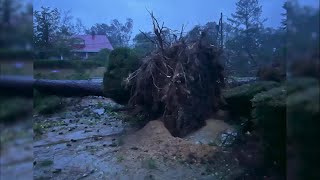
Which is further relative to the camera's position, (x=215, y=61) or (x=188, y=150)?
(x=215, y=61)

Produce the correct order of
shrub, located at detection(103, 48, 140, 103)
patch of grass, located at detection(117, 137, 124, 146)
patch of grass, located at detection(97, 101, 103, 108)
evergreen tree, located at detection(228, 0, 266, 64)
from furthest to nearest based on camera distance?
patch of grass, located at detection(97, 101, 103, 108) < shrub, located at detection(103, 48, 140, 103) < patch of grass, located at detection(117, 137, 124, 146) < evergreen tree, located at detection(228, 0, 266, 64)

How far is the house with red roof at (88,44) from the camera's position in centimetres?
384

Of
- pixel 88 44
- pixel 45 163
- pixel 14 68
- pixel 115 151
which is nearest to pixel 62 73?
pixel 88 44

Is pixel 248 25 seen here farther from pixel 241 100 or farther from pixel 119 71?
pixel 119 71

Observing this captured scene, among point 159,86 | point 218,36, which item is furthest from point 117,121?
point 218,36

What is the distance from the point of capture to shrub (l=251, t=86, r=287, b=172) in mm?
2121

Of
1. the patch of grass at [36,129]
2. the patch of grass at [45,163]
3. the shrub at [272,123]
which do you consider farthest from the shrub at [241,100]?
the patch of grass at [45,163]

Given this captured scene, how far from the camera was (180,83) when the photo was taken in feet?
16.5

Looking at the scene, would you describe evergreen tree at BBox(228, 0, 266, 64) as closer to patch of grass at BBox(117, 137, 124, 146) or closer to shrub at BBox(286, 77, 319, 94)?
shrub at BBox(286, 77, 319, 94)

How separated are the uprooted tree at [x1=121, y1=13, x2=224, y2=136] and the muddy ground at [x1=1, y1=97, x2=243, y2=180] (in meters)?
0.25

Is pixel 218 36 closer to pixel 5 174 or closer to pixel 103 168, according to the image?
pixel 103 168

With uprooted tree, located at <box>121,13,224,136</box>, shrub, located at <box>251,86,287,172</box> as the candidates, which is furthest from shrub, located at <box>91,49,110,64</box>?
shrub, located at <box>251,86,287,172</box>

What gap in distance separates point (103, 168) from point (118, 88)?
8.63 feet

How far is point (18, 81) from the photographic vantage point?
1746 millimetres
